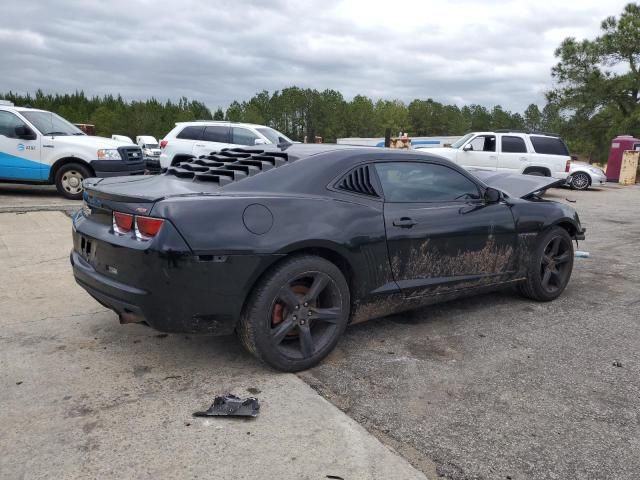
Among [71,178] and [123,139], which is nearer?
[71,178]

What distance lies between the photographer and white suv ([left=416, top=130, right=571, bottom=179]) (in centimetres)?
1585

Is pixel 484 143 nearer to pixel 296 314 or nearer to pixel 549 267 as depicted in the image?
pixel 549 267

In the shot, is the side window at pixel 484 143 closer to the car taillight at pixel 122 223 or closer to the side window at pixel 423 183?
the side window at pixel 423 183

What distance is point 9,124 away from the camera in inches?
410

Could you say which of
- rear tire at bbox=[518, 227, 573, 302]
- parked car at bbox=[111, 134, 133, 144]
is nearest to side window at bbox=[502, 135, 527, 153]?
parked car at bbox=[111, 134, 133, 144]

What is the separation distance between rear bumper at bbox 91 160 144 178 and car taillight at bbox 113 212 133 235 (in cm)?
777

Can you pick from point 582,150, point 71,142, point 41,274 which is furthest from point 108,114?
point 41,274

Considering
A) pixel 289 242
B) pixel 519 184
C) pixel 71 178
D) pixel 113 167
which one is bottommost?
pixel 71 178

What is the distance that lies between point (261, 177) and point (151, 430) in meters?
1.65

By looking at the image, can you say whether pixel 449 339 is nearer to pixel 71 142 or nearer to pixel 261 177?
pixel 261 177

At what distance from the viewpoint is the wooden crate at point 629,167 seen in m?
24.9

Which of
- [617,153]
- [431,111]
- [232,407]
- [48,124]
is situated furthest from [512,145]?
[431,111]

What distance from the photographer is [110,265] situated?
3314 mm

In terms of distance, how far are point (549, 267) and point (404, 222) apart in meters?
1.99
